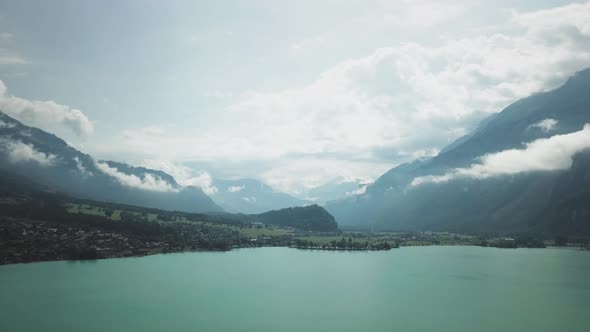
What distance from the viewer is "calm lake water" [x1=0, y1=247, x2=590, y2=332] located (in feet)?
177

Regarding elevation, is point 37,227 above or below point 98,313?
above

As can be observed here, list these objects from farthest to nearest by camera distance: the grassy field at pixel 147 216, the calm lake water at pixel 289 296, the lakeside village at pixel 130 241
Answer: the grassy field at pixel 147 216 < the lakeside village at pixel 130 241 < the calm lake water at pixel 289 296

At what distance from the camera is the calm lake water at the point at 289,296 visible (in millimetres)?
54062

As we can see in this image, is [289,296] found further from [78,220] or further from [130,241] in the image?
[78,220]

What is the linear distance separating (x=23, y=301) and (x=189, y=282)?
2600cm

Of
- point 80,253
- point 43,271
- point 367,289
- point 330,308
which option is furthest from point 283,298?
point 80,253

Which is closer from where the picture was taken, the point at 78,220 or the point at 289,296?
the point at 289,296

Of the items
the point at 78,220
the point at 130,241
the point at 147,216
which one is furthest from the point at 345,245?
the point at 78,220

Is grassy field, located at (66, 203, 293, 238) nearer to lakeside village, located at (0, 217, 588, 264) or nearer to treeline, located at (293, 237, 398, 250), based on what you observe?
lakeside village, located at (0, 217, 588, 264)

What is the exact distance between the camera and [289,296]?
230ft

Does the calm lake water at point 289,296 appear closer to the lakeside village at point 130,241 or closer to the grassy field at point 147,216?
the lakeside village at point 130,241

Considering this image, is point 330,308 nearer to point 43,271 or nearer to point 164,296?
point 164,296

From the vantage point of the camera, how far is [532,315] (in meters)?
59.3

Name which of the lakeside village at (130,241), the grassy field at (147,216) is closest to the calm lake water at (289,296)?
the lakeside village at (130,241)
